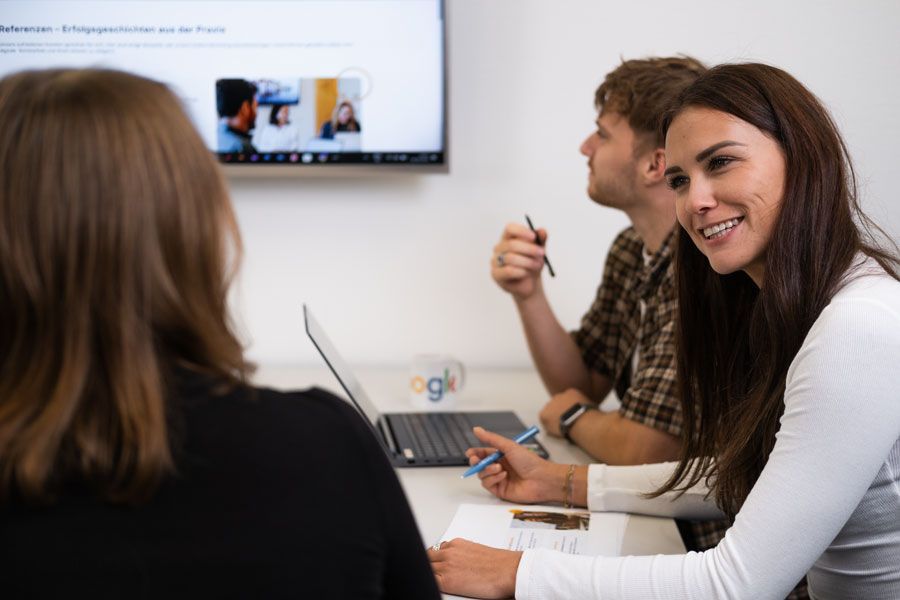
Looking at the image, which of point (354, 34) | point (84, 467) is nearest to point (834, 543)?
point (84, 467)

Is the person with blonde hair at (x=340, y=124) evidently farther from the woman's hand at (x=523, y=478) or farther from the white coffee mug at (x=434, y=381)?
the woman's hand at (x=523, y=478)

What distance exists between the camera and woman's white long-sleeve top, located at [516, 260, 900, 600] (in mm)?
1024

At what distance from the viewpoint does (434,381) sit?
1989 millimetres

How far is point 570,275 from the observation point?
240cm

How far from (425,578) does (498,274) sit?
4.13 feet

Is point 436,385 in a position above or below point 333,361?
below

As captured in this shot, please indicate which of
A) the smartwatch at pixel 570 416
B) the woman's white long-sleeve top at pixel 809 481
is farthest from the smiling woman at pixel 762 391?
the smartwatch at pixel 570 416

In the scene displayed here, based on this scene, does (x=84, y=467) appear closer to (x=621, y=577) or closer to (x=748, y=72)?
(x=621, y=577)

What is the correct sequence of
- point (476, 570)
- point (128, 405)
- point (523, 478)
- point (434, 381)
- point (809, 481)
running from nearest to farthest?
1. point (128, 405)
2. point (809, 481)
3. point (476, 570)
4. point (523, 478)
5. point (434, 381)

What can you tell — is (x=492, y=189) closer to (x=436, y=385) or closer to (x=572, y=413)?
(x=436, y=385)

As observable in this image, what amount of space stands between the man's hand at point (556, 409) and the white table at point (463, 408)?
2cm

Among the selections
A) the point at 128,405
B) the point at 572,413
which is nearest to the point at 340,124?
the point at 572,413

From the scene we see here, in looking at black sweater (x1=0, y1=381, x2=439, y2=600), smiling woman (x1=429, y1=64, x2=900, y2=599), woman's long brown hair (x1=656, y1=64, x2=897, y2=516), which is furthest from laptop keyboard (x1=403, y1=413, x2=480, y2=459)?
black sweater (x1=0, y1=381, x2=439, y2=600)

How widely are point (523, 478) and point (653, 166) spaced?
0.70 meters
